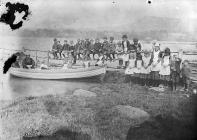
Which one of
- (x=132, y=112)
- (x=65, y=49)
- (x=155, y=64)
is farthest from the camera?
(x=65, y=49)

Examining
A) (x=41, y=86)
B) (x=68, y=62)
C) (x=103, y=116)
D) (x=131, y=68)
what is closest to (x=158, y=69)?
(x=131, y=68)

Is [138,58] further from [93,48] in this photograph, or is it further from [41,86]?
[41,86]

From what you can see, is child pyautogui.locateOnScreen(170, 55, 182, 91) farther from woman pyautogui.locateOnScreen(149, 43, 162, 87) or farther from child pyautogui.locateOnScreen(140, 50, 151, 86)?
child pyautogui.locateOnScreen(140, 50, 151, 86)

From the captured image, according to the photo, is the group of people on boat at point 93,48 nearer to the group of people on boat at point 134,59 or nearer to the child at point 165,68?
the group of people on boat at point 134,59

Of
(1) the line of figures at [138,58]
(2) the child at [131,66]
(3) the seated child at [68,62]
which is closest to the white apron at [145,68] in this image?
(1) the line of figures at [138,58]

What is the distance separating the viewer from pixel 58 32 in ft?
17.4

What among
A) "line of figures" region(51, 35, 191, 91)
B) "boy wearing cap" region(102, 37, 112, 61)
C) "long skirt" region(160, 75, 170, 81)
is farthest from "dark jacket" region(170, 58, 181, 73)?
"boy wearing cap" region(102, 37, 112, 61)

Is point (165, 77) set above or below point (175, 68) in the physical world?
below

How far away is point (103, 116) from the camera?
514 cm

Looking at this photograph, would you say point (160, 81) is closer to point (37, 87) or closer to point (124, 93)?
point (124, 93)

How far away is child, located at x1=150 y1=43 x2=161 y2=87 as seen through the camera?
17.1 feet

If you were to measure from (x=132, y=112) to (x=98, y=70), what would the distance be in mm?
839

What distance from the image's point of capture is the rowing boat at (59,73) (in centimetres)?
529

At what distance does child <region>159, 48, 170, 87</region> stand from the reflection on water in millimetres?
1056
